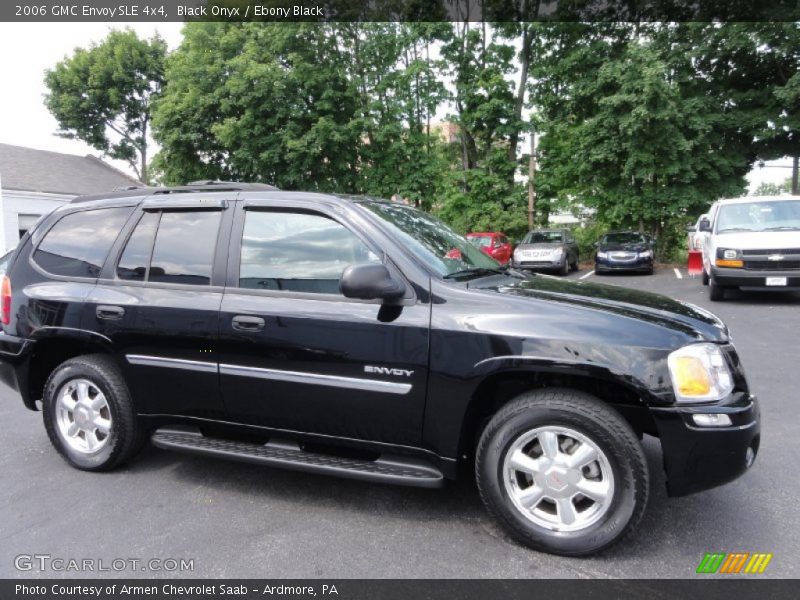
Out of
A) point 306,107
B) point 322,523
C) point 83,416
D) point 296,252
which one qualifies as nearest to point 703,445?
Answer: point 322,523

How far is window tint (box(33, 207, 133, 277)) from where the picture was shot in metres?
3.72

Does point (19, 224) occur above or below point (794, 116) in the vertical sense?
below

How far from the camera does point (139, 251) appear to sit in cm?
360

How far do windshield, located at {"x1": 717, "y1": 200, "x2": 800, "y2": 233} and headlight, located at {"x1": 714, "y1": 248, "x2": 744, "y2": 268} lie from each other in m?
0.61

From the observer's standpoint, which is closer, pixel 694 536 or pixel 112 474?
pixel 694 536

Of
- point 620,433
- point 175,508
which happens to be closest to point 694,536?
point 620,433

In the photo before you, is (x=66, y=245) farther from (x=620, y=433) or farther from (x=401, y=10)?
(x=401, y=10)

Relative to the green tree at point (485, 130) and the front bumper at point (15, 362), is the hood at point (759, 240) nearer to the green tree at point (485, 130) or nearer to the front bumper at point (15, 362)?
the front bumper at point (15, 362)

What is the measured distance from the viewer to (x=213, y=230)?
3406 mm

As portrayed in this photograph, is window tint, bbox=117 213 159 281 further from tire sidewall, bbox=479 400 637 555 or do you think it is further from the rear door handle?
tire sidewall, bbox=479 400 637 555

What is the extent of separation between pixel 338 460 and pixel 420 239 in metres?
1.37

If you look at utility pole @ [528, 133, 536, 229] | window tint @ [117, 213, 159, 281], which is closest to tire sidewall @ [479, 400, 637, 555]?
window tint @ [117, 213, 159, 281]

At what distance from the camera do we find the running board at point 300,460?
2.84 m

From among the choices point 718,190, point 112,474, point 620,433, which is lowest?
point 112,474
